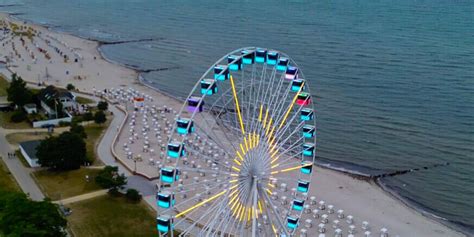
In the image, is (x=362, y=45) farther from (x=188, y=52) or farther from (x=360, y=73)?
(x=188, y=52)

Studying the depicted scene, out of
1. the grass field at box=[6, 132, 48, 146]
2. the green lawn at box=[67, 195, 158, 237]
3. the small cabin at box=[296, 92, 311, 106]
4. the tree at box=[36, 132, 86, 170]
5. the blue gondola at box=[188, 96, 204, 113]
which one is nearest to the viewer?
the blue gondola at box=[188, 96, 204, 113]

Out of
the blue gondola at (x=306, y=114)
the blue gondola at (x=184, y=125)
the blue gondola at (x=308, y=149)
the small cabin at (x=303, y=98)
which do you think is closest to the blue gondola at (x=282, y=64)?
the small cabin at (x=303, y=98)

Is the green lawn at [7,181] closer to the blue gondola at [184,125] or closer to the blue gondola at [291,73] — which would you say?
the blue gondola at [184,125]

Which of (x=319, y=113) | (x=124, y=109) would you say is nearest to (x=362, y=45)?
(x=319, y=113)

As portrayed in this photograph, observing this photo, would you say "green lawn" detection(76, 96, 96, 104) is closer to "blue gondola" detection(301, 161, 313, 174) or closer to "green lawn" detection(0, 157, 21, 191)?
"green lawn" detection(0, 157, 21, 191)

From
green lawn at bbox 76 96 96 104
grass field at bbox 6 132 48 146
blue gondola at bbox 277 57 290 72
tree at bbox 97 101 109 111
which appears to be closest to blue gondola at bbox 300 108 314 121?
blue gondola at bbox 277 57 290 72
